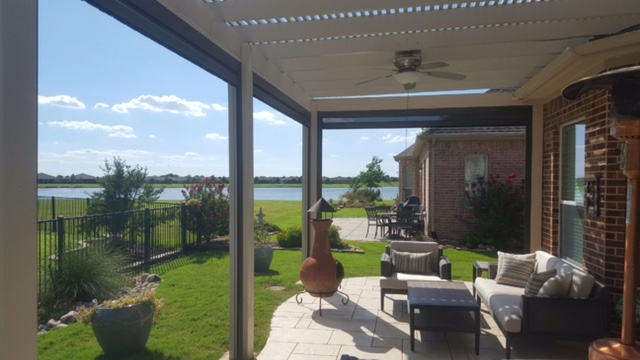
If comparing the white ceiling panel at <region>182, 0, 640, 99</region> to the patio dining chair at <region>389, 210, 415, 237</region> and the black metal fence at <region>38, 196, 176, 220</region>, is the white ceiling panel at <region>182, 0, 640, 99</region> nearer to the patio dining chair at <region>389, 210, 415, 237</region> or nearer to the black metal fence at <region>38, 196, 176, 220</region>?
the black metal fence at <region>38, 196, 176, 220</region>

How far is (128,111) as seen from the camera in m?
2.42

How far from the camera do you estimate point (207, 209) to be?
6.35 meters

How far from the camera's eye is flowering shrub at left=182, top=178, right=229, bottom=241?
5.17 m

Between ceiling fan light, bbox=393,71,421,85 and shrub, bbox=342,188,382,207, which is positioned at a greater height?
ceiling fan light, bbox=393,71,421,85

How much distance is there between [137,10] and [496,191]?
351 inches

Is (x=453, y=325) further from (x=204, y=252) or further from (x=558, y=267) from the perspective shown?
(x=204, y=252)

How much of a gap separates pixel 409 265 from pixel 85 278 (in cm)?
418

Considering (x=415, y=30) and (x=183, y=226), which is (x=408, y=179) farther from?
(x=415, y=30)

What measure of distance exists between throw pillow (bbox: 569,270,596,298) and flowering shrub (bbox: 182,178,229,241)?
4042 mm

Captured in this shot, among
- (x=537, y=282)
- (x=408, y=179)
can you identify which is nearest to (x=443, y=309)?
(x=537, y=282)

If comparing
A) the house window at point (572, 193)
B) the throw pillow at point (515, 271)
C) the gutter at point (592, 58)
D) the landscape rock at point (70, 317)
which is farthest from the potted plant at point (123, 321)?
the house window at point (572, 193)

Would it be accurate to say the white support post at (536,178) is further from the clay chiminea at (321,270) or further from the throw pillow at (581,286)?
the clay chiminea at (321,270)

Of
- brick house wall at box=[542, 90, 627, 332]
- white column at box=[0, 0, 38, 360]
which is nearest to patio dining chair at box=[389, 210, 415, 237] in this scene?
brick house wall at box=[542, 90, 627, 332]

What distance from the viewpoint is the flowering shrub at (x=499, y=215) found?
9.23 m
